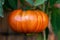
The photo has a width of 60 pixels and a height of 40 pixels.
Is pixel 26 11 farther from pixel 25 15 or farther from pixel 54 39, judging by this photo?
pixel 54 39

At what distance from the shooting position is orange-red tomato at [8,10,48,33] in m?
0.95

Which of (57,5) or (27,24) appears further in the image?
(57,5)

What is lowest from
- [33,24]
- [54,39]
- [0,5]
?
[54,39]

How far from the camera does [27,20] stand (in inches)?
37.4

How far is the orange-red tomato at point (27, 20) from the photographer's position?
0.95 metres

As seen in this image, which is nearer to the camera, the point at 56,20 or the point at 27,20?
the point at 27,20

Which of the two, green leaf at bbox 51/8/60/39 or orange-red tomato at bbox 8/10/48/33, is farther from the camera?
green leaf at bbox 51/8/60/39

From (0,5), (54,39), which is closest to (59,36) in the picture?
(54,39)

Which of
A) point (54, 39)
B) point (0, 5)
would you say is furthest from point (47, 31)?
point (0, 5)

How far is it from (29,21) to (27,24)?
2 centimetres

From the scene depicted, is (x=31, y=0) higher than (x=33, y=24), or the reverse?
(x=31, y=0)

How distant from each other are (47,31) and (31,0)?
0.29 meters

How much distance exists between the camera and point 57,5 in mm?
1078

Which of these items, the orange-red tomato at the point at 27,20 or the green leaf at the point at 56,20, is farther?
the green leaf at the point at 56,20
